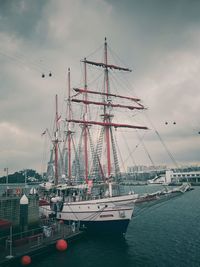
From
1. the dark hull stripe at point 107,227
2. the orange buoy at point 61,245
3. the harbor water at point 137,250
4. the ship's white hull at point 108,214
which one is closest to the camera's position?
the harbor water at point 137,250

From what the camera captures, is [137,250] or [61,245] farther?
[137,250]

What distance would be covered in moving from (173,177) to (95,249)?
18006cm

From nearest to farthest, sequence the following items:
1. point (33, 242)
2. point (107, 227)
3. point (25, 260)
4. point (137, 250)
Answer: point (25, 260), point (33, 242), point (137, 250), point (107, 227)

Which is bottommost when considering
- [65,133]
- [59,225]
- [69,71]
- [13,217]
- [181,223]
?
[181,223]

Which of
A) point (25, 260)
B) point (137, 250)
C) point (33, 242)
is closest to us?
point (25, 260)

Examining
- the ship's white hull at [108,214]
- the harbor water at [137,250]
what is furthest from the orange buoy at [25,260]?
the ship's white hull at [108,214]

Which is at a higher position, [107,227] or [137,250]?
[107,227]

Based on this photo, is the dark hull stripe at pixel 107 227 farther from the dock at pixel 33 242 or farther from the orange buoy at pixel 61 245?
the orange buoy at pixel 61 245

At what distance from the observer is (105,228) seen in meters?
32.0

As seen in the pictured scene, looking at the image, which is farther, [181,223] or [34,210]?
[181,223]

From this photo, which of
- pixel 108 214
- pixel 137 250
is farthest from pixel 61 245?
pixel 137 250

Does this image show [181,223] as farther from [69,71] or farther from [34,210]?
[69,71]

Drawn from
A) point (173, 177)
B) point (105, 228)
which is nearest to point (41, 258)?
point (105, 228)

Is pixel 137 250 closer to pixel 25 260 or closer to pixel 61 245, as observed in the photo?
pixel 61 245
